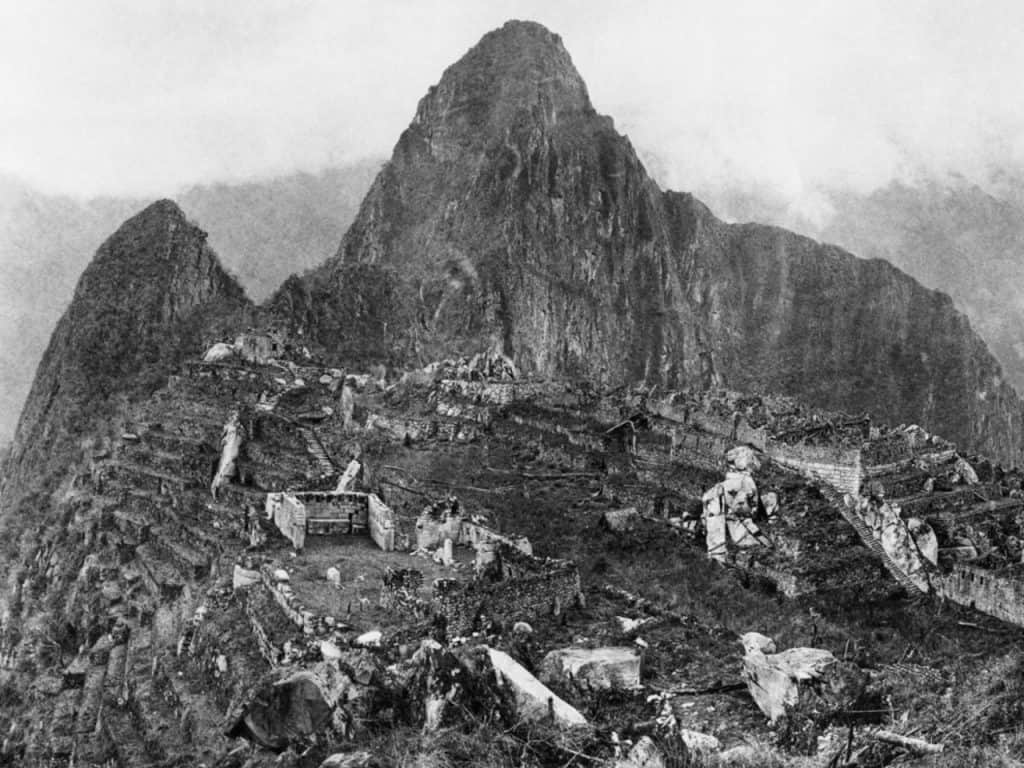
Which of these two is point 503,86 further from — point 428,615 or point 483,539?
point 428,615

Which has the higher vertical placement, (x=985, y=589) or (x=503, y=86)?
(x=503, y=86)

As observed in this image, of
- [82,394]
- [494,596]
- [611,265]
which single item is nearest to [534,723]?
[494,596]

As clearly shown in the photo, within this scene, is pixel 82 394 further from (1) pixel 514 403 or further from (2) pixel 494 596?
(2) pixel 494 596

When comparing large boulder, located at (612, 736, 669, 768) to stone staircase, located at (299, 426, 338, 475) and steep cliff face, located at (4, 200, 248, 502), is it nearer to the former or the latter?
stone staircase, located at (299, 426, 338, 475)

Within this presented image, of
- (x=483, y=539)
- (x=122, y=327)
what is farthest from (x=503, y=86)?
(x=483, y=539)

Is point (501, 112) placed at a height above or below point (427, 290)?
above

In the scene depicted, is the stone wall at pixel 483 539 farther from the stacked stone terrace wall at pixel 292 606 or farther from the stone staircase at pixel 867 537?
the stone staircase at pixel 867 537
